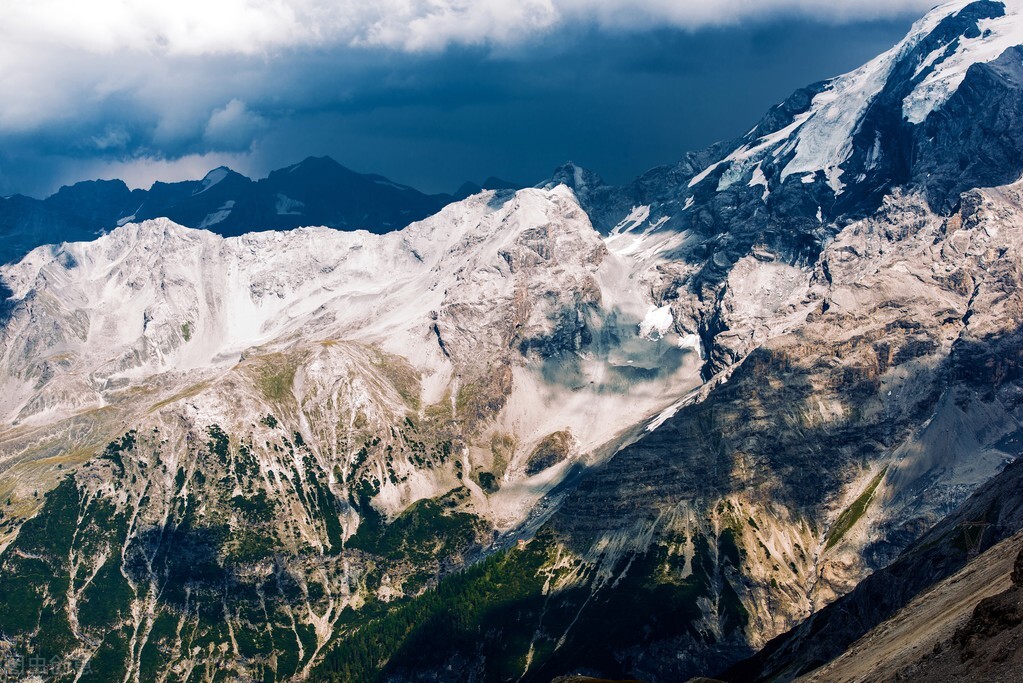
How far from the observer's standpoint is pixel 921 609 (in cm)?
13275

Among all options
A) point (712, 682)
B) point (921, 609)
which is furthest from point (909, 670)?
point (712, 682)

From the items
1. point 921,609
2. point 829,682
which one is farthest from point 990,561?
point 829,682

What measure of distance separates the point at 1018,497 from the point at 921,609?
69.4m

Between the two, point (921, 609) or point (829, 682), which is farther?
point (921, 609)

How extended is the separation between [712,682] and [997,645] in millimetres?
69348

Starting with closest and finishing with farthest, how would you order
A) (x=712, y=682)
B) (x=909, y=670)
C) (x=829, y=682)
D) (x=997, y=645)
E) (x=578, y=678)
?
(x=997, y=645) < (x=909, y=670) < (x=829, y=682) < (x=712, y=682) < (x=578, y=678)

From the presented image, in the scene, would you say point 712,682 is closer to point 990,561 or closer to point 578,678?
point 578,678

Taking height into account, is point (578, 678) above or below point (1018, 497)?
above

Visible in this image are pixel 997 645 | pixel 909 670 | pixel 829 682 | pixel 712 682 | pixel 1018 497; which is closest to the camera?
pixel 997 645

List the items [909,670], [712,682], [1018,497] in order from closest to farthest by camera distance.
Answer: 1. [909,670]
2. [712,682]
3. [1018,497]

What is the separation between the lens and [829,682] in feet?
400

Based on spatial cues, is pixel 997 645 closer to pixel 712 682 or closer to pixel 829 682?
pixel 829 682

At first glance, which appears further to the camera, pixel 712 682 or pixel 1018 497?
pixel 1018 497

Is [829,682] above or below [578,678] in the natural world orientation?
below
